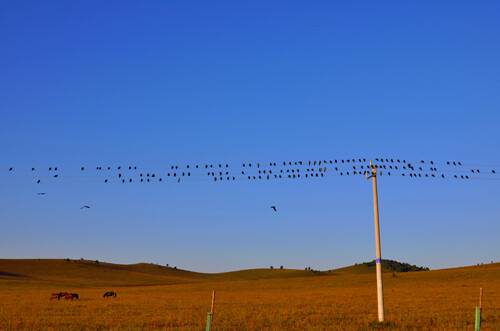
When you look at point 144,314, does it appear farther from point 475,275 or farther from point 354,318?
point 475,275

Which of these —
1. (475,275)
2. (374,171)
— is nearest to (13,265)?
(475,275)

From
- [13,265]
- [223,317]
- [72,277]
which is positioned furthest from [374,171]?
[13,265]

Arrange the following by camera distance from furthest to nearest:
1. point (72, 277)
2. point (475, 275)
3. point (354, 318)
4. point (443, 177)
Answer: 1. point (72, 277)
2. point (475, 275)
3. point (443, 177)
4. point (354, 318)

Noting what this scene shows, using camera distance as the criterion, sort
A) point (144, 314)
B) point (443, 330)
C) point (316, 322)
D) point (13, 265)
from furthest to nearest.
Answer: point (13, 265) < point (144, 314) < point (316, 322) < point (443, 330)

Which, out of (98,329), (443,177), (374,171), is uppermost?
(443,177)

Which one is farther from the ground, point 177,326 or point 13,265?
point 13,265

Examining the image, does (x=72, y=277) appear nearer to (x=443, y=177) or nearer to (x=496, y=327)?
(x=443, y=177)

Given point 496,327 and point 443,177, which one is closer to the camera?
point 496,327

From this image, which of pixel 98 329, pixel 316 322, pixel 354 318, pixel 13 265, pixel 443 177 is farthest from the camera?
pixel 13 265

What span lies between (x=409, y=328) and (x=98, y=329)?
48.4ft

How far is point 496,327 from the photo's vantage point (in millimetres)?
26297

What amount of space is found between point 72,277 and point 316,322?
140 metres

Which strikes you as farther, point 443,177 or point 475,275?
point 475,275

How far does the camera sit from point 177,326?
2812 cm
